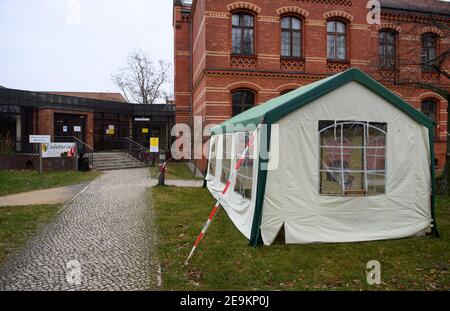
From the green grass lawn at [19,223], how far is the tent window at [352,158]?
17.9 ft

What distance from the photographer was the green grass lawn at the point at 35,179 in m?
11.7

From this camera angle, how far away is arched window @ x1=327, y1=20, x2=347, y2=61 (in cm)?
1653

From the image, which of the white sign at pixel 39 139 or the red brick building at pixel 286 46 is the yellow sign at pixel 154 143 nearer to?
the red brick building at pixel 286 46

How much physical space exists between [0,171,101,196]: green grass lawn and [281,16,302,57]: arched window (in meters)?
10.8

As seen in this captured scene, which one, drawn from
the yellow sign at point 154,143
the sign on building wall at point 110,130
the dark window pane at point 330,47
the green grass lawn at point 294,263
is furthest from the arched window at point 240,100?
the sign on building wall at point 110,130

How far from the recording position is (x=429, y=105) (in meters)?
18.2

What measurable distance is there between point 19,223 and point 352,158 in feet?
22.6

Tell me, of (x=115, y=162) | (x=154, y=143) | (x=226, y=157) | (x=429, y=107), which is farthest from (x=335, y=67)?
(x=115, y=162)

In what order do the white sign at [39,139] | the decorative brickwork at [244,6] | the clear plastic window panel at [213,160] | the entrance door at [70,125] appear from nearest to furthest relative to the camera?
the clear plastic window panel at [213,160]
the white sign at [39,139]
the decorative brickwork at [244,6]
the entrance door at [70,125]

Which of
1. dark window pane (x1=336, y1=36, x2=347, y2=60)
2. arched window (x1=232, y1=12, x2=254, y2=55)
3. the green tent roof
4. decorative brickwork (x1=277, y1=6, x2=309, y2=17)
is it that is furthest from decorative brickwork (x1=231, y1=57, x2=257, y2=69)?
the green tent roof

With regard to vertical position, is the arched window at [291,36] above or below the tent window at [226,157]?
above

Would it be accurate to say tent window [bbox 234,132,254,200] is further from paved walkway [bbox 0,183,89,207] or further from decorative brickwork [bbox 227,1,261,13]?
decorative brickwork [bbox 227,1,261,13]

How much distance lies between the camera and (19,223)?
6.98 metres

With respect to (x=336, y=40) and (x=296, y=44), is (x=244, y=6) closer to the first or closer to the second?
(x=296, y=44)
